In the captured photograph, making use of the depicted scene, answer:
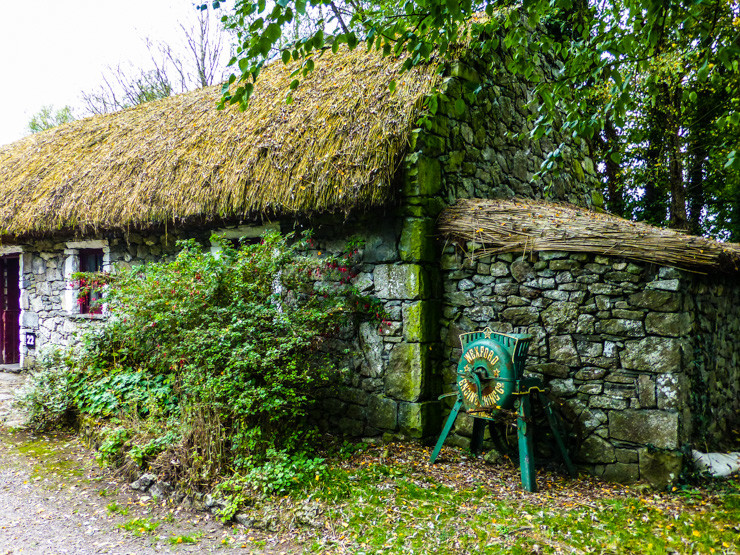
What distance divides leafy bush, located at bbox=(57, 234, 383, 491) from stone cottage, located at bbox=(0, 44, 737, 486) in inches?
18.0

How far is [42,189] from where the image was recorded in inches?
316

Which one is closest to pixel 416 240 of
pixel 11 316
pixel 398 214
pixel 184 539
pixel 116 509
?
pixel 398 214

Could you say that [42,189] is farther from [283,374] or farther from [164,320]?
[283,374]

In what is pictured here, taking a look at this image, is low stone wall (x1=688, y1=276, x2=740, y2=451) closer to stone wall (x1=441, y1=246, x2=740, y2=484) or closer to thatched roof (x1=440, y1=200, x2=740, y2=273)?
stone wall (x1=441, y1=246, x2=740, y2=484)

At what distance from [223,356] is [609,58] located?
4.29 m

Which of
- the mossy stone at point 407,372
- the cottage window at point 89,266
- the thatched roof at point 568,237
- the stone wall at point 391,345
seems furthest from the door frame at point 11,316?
the thatched roof at point 568,237

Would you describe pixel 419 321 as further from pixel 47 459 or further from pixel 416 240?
pixel 47 459

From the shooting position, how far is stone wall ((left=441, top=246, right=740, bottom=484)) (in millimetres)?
3787

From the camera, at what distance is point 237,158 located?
19.4 feet

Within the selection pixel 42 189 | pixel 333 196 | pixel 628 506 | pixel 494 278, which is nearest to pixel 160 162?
pixel 42 189

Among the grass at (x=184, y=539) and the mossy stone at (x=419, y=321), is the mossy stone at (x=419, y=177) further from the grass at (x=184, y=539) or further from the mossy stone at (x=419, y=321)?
the grass at (x=184, y=539)

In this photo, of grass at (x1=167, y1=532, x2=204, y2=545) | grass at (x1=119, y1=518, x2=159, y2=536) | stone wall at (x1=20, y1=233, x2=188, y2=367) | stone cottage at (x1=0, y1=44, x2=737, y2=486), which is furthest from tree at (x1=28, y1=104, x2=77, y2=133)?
grass at (x1=167, y1=532, x2=204, y2=545)

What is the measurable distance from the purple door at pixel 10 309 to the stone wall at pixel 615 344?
8.47 m

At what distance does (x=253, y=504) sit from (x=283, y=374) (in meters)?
1.06
